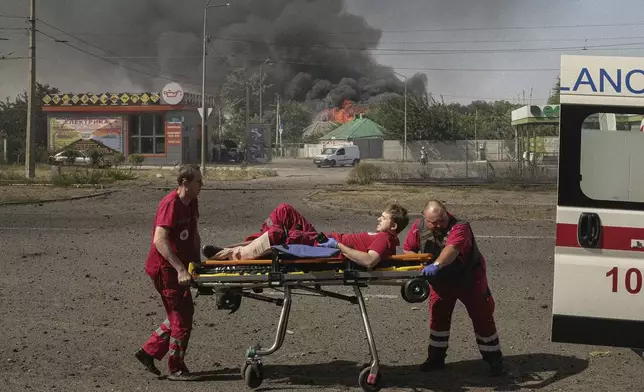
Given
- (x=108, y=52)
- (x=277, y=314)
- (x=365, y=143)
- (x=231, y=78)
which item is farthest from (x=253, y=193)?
(x=231, y=78)

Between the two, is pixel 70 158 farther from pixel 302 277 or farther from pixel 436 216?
pixel 302 277

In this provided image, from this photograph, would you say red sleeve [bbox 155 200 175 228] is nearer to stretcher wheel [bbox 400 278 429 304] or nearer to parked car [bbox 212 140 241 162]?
stretcher wheel [bbox 400 278 429 304]

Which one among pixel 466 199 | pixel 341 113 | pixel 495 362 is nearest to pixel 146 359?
pixel 495 362

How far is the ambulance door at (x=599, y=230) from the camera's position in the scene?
501cm

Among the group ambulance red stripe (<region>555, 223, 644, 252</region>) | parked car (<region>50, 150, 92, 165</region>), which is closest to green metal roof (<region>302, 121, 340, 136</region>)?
parked car (<region>50, 150, 92, 165</region>)

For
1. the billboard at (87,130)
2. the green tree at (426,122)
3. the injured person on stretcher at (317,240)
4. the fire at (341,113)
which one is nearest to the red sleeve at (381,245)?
the injured person on stretcher at (317,240)

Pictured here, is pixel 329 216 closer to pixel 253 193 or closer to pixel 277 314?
pixel 253 193

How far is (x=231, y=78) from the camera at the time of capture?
116562mm

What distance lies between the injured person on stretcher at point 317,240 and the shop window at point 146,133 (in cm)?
5361

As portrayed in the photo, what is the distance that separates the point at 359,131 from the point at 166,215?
78.1m

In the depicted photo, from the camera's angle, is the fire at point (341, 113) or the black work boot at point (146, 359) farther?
the fire at point (341, 113)

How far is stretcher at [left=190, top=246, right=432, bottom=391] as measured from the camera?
204 inches

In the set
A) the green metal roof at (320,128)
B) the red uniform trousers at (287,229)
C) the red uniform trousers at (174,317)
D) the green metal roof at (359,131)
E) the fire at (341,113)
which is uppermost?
the fire at (341,113)

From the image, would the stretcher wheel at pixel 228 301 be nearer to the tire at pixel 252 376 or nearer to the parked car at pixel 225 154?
the tire at pixel 252 376
